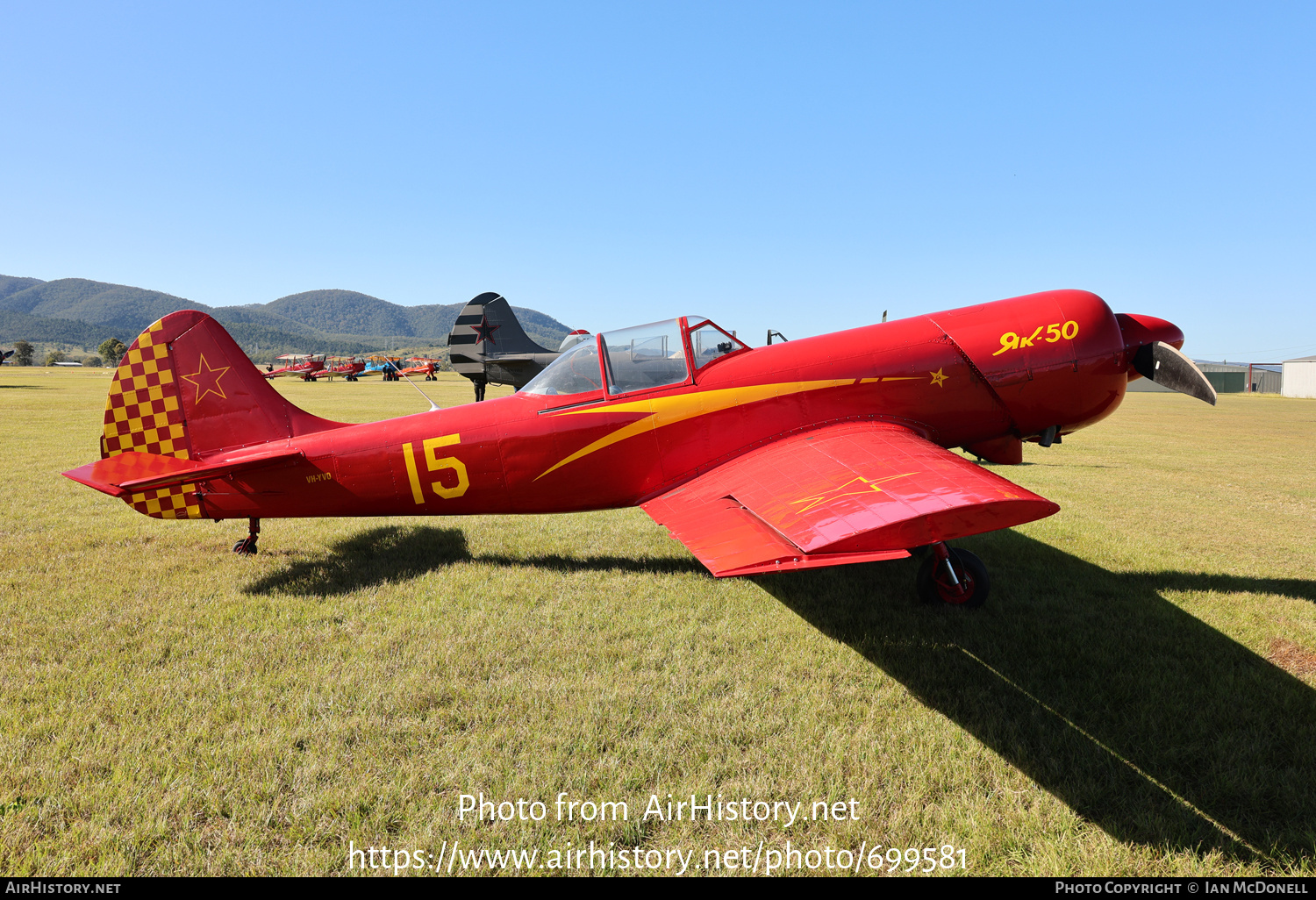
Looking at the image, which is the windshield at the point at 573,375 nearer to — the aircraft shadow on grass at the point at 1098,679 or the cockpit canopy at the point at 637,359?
the cockpit canopy at the point at 637,359

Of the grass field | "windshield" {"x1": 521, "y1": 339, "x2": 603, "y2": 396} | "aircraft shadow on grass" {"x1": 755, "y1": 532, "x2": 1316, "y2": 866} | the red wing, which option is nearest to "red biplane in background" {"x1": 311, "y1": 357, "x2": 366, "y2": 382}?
the grass field

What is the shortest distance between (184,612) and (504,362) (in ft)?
69.4

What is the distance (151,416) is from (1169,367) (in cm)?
943

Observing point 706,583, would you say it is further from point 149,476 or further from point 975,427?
point 149,476

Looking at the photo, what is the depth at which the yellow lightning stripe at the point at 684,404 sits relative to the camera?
5230 mm

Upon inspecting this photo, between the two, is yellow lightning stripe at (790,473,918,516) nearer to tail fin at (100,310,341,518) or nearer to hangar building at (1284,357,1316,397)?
tail fin at (100,310,341,518)

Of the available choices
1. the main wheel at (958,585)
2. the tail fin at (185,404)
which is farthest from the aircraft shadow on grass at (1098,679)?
the tail fin at (185,404)

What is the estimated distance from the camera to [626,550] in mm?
6355

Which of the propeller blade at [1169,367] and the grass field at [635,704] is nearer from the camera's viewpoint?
the grass field at [635,704]

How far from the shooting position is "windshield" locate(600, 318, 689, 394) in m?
5.34

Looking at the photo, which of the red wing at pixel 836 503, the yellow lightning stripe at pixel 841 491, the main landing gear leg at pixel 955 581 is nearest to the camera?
the red wing at pixel 836 503

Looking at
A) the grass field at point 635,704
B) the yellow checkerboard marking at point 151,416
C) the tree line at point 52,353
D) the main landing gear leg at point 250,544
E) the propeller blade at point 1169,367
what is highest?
the tree line at point 52,353

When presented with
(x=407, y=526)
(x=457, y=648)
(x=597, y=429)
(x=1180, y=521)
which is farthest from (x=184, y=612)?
(x=1180, y=521)

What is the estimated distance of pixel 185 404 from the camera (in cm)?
547
